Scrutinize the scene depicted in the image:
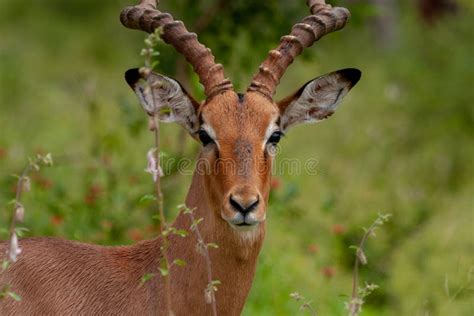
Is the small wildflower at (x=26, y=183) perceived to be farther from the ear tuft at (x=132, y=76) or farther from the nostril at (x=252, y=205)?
the ear tuft at (x=132, y=76)

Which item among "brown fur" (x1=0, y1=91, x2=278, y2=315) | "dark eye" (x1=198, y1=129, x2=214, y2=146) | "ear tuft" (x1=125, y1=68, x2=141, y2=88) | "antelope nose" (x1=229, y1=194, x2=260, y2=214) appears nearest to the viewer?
"antelope nose" (x1=229, y1=194, x2=260, y2=214)

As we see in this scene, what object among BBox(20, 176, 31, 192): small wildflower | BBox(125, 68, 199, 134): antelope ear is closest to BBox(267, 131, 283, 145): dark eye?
BBox(125, 68, 199, 134): antelope ear

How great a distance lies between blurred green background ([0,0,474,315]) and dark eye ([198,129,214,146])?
1.69 metres

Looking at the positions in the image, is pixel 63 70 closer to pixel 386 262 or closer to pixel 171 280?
pixel 386 262

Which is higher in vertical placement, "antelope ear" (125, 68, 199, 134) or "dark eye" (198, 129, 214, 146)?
"antelope ear" (125, 68, 199, 134)

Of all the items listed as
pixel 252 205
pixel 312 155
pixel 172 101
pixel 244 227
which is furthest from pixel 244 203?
pixel 312 155

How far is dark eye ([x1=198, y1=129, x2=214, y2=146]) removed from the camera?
6.23m

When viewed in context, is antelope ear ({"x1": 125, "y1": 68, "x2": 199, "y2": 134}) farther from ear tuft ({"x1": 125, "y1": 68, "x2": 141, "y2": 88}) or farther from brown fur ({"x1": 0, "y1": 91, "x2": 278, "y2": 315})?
brown fur ({"x1": 0, "y1": 91, "x2": 278, "y2": 315})

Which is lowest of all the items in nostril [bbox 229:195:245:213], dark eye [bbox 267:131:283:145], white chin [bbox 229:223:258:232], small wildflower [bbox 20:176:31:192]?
small wildflower [bbox 20:176:31:192]

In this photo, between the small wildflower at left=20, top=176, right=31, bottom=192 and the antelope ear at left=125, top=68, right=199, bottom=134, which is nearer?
the small wildflower at left=20, top=176, right=31, bottom=192

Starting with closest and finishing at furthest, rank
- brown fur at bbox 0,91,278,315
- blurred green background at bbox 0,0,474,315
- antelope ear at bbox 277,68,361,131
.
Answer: brown fur at bbox 0,91,278,315 < antelope ear at bbox 277,68,361,131 < blurred green background at bbox 0,0,474,315

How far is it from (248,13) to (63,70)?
31.2 ft

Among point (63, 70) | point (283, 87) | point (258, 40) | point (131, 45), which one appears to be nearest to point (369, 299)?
point (258, 40)

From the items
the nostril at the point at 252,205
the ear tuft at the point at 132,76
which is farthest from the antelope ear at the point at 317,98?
the nostril at the point at 252,205
